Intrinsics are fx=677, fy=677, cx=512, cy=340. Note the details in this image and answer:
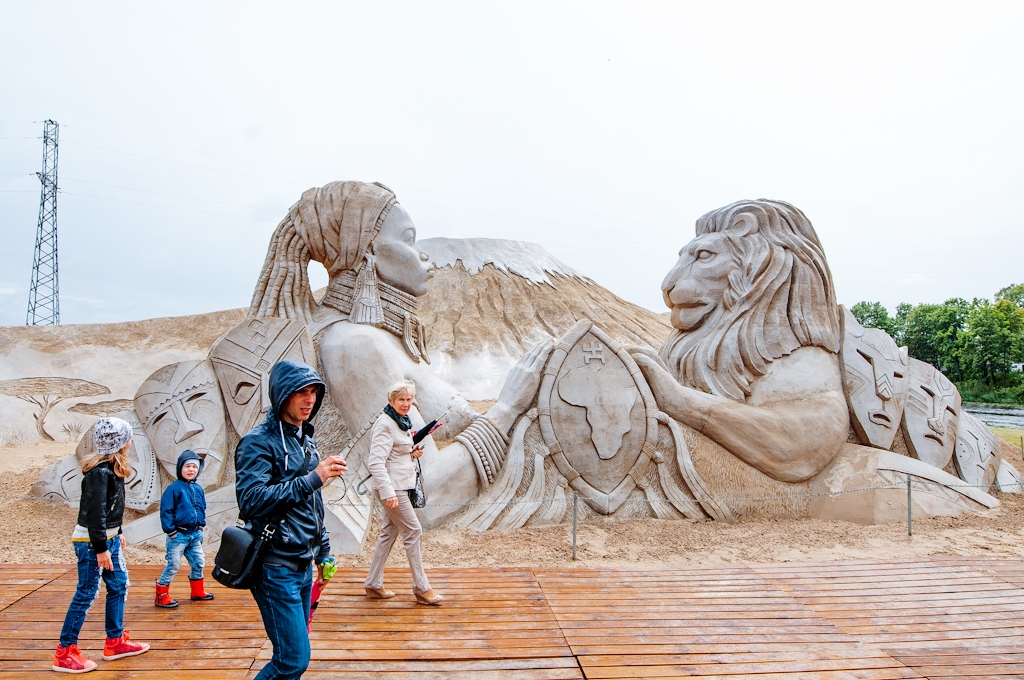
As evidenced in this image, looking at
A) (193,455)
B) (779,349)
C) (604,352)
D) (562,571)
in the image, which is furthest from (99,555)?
(779,349)

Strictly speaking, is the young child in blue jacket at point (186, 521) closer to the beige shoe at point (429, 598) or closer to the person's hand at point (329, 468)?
the beige shoe at point (429, 598)

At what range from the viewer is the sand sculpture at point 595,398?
4586 mm

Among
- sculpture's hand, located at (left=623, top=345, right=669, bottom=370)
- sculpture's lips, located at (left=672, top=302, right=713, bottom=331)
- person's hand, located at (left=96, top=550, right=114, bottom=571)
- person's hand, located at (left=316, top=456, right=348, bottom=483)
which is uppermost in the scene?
sculpture's lips, located at (left=672, top=302, right=713, bottom=331)

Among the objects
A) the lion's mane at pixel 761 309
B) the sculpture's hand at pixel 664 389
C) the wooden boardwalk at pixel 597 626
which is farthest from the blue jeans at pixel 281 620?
the lion's mane at pixel 761 309

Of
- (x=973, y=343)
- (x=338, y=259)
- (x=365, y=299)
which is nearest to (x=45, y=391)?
(x=338, y=259)

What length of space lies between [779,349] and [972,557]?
176 cm

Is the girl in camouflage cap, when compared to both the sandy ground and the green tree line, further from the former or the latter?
the green tree line

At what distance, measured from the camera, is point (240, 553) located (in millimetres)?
1858

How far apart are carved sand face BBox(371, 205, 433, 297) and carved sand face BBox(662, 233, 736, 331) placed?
6.52ft

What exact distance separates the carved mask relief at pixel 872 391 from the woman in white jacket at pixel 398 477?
3645mm

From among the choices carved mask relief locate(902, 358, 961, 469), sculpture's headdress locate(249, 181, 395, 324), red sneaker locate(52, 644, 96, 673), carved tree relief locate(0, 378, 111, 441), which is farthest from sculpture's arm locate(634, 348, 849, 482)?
carved tree relief locate(0, 378, 111, 441)

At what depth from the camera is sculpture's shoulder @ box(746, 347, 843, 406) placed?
4910 millimetres

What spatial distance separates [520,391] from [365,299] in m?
1.30

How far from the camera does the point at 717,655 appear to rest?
8.74ft
